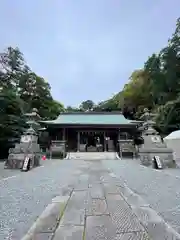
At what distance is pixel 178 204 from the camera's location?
3193mm

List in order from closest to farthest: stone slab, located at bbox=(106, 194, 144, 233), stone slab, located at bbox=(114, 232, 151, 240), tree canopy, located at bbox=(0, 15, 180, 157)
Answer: stone slab, located at bbox=(114, 232, 151, 240) → stone slab, located at bbox=(106, 194, 144, 233) → tree canopy, located at bbox=(0, 15, 180, 157)

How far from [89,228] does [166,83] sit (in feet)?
68.7

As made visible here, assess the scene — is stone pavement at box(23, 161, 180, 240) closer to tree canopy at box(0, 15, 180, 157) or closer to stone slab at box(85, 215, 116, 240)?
stone slab at box(85, 215, 116, 240)

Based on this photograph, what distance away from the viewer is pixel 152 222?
233cm

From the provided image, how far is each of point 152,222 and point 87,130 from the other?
1611 centimetres

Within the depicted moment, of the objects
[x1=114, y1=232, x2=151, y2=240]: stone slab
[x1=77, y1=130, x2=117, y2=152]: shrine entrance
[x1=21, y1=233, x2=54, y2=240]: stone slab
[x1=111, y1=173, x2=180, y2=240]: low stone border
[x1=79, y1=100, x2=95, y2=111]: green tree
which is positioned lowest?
[x1=21, y1=233, x2=54, y2=240]: stone slab

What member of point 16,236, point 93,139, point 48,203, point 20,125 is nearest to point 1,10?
point 48,203

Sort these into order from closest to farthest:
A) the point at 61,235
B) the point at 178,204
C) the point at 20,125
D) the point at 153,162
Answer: the point at 61,235, the point at 178,204, the point at 153,162, the point at 20,125

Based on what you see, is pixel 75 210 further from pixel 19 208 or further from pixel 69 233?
pixel 19 208

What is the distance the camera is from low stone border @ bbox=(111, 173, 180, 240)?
77.3 inches

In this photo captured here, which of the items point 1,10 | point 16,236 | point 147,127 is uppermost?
point 1,10

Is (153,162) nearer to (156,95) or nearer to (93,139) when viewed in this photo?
(93,139)

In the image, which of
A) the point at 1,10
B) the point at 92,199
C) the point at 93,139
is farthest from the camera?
the point at 93,139

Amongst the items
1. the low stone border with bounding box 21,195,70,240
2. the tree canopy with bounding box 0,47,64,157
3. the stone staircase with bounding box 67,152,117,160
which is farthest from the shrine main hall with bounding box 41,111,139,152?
the low stone border with bounding box 21,195,70,240
